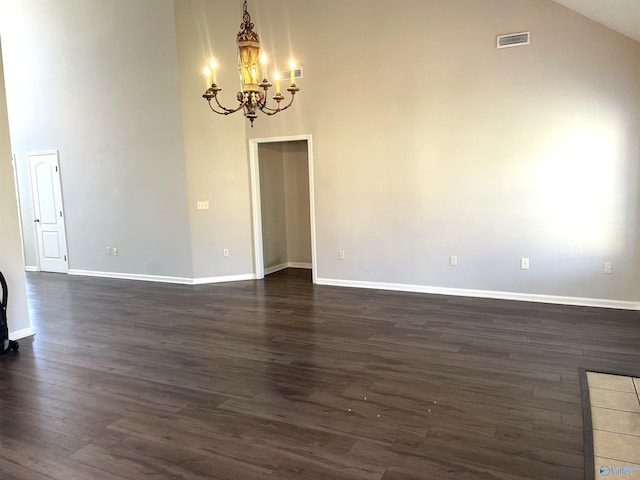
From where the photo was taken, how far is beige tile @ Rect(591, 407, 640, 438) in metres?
2.65

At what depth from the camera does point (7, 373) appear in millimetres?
3725

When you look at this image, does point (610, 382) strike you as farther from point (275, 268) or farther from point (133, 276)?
point (133, 276)

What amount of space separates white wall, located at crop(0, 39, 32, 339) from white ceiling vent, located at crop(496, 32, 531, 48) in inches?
204

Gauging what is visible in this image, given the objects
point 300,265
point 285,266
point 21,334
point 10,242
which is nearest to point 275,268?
point 285,266

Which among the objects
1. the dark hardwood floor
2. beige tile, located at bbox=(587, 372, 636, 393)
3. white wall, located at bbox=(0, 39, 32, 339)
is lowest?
beige tile, located at bbox=(587, 372, 636, 393)

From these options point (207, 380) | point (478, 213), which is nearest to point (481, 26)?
point (478, 213)

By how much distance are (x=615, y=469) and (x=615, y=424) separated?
1.67ft

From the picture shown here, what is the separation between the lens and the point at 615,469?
7.53 ft

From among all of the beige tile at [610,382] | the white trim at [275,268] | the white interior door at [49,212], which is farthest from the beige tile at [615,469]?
the white interior door at [49,212]

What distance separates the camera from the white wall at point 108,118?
21.9 ft

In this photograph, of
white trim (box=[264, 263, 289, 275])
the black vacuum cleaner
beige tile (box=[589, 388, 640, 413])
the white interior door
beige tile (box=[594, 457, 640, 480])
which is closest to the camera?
beige tile (box=[594, 457, 640, 480])

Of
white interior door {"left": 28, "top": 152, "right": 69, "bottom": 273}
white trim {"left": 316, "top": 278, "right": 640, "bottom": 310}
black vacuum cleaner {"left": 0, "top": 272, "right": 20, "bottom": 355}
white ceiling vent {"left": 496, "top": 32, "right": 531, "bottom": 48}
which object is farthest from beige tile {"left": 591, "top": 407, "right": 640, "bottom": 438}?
white interior door {"left": 28, "top": 152, "right": 69, "bottom": 273}

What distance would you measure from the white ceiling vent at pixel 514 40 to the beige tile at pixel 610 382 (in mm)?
3595

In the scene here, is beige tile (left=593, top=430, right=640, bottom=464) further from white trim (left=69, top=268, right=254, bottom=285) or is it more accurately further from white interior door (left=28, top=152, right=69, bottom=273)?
white interior door (left=28, top=152, right=69, bottom=273)
